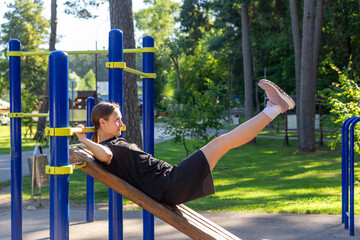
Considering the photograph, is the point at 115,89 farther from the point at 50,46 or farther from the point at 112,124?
the point at 50,46

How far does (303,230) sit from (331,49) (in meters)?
20.4

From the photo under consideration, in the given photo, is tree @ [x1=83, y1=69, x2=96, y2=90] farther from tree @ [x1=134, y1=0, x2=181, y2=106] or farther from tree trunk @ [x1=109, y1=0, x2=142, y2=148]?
tree trunk @ [x1=109, y1=0, x2=142, y2=148]

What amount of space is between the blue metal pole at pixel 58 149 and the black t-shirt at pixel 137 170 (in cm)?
62

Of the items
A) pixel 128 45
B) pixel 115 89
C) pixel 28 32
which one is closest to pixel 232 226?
pixel 115 89

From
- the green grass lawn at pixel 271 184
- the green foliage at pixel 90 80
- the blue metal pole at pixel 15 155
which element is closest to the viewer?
the blue metal pole at pixel 15 155

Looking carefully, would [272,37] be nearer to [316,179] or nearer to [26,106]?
[26,106]

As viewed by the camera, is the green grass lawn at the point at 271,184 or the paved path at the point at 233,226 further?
the green grass lawn at the point at 271,184

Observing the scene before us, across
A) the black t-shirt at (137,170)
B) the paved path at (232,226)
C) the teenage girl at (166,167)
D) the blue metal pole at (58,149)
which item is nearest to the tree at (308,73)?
the paved path at (232,226)

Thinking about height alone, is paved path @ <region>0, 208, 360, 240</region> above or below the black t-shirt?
below

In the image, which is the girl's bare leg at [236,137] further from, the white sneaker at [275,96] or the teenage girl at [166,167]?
the white sneaker at [275,96]

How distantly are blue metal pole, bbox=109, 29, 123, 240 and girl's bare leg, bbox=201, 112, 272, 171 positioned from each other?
97cm

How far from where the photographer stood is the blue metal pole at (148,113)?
4.80 m

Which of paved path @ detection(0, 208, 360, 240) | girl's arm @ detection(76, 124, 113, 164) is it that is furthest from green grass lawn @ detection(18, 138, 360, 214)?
girl's arm @ detection(76, 124, 113, 164)

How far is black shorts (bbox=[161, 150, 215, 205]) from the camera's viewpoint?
370cm
